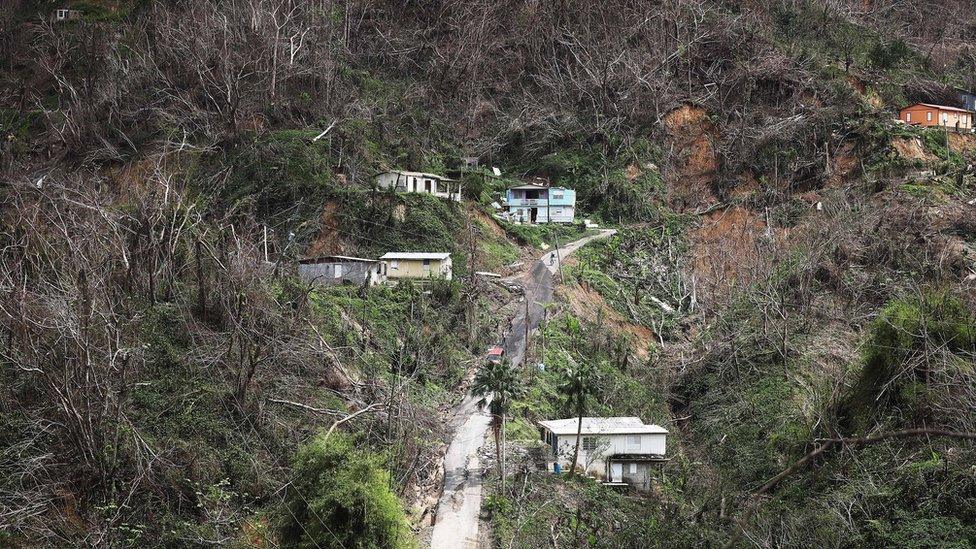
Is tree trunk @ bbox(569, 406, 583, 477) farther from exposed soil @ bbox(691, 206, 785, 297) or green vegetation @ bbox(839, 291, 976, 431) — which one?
exposed soil @ bbox(691, 206, 785, 297)

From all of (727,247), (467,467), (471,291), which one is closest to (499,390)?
(467,467)

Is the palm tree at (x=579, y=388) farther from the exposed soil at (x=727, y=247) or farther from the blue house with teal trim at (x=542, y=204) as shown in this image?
the blue house with teal trim at (x=542, y=204)

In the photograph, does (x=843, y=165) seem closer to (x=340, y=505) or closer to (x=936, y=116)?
(x=936, y=116)

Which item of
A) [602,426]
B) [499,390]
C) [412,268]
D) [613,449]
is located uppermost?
[412,268]

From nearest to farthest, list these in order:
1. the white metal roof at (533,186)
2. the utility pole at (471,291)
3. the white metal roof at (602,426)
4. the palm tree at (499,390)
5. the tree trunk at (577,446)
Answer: the palm tree at (499,390)
the tree trunk at (577,446)
the white metal roof at (602,426)
the utility pole at (471,291)
the white metal roof at (533,186)

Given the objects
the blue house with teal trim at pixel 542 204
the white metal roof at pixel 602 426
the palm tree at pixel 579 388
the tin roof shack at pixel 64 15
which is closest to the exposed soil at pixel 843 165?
the blue house with teal trim at pixel 542 204

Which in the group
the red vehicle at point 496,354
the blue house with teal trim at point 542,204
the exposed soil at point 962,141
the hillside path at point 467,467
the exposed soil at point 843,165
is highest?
the exposed soil at point 962,141
